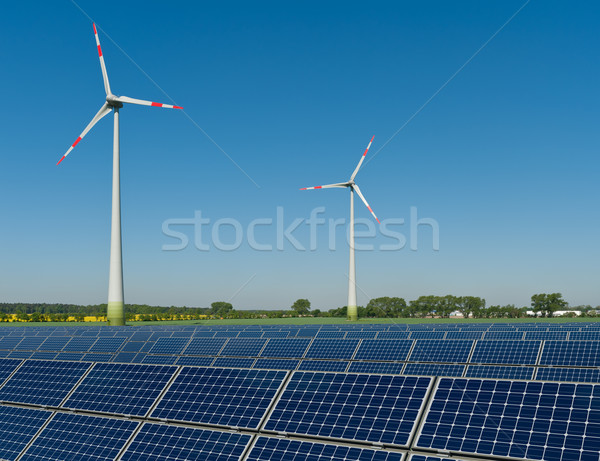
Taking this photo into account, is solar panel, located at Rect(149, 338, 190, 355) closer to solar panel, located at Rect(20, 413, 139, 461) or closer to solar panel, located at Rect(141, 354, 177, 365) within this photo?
solar panel, located at Rect(141, 354, 177, 365)

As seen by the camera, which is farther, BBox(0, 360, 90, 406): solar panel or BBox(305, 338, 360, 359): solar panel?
BBox(305, 338, 360, 359): solar panel

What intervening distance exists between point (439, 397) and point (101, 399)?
1303cm


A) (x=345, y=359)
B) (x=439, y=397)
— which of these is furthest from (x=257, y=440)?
(x=345, y=359)

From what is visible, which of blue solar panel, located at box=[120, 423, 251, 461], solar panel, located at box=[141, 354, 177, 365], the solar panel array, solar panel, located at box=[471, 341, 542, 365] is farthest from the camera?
solar panel, located at box=[141, 354, 177, 365]

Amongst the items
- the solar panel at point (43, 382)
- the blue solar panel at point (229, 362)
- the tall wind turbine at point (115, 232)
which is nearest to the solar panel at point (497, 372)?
the blue solar panel at point (229, 362)

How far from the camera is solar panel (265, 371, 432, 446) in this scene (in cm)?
1452

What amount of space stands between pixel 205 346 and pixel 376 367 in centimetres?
1421

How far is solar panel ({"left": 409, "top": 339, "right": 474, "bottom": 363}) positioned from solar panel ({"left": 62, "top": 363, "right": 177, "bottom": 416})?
18549 millimetres

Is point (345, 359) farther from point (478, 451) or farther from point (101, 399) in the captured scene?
point (478, 451)

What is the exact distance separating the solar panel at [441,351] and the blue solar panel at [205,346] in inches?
579

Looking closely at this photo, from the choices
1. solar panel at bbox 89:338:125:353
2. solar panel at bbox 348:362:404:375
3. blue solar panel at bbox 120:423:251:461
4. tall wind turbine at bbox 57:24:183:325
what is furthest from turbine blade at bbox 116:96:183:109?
blue solar panel at bbox 120:423:251:461

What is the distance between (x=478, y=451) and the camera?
1288 cm

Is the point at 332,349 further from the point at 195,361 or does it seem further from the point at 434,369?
the point at 195,361

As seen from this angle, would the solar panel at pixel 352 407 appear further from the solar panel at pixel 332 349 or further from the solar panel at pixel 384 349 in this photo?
the solar panel at pixel 332 349
